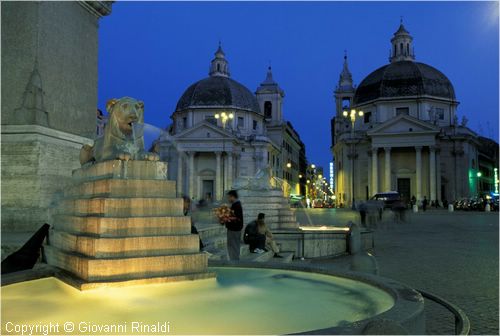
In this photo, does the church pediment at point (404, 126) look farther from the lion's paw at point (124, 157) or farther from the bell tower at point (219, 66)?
the lion's paw at point (124, 157)

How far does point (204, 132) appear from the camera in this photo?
2507 inches

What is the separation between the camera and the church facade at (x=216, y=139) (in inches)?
2507

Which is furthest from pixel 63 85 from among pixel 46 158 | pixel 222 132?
pixel 222 132

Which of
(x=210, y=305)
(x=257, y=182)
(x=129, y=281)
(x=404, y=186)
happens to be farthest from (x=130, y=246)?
(x=404, y=186)

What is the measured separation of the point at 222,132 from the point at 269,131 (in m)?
21.4

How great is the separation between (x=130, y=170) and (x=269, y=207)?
36.5ft

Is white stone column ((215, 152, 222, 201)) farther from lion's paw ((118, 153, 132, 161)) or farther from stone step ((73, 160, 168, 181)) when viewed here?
lion's paw ((118, 153, 132, 161))

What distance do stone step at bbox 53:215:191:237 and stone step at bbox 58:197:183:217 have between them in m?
0.09

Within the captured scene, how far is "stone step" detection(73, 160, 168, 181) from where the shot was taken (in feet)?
20.0

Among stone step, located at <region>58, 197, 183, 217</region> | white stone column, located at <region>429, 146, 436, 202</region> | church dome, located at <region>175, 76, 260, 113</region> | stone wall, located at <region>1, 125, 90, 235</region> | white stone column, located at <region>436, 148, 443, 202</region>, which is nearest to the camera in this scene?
stone step, located at <region>58, 197, 183, 217</region>

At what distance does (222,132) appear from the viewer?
63.3 metres

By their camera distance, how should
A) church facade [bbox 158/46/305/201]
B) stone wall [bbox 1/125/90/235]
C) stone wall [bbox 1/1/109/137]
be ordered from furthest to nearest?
church facade [bbox 158/46/305/201]
stone wall [bbox 1/1/109/137]
stone wall [bbox 1/125/90/235]

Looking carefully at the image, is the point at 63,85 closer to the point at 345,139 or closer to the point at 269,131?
the point at 345,139

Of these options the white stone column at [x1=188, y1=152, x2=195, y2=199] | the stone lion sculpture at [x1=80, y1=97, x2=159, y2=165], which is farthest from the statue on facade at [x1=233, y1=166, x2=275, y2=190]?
the white stone column at [x1=188, y1=152, x2=195, y2=199]
